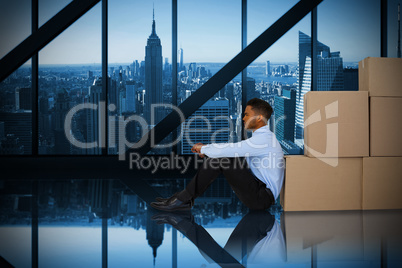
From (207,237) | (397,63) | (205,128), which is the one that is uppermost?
(397,63)

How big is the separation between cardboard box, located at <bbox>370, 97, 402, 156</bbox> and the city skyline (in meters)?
2.45

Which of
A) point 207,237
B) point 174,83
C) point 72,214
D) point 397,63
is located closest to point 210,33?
point 174,83

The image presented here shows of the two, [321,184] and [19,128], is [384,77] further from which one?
[19,128]

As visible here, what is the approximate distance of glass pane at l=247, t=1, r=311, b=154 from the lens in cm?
553

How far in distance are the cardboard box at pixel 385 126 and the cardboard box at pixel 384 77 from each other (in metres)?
0.05

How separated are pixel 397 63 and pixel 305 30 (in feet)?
8.03

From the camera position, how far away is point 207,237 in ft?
8.46

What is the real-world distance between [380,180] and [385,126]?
40 cm

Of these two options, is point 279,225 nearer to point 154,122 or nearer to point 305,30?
point 154,122

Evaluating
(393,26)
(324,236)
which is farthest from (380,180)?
(393,26)

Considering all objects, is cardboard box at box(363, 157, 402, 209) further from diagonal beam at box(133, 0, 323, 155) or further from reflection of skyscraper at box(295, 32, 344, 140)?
reflection of skyscraper at box(295, 32, 344, 140)

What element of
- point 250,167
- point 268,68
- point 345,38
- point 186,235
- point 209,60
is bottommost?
point 186,235

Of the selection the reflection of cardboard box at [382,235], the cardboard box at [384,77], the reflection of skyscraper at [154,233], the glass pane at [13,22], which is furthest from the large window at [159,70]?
the reflection of skyscraper at [154,233]

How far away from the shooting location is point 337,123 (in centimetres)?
318
